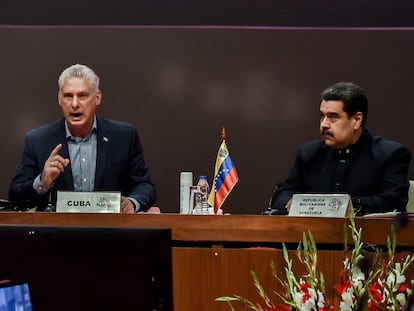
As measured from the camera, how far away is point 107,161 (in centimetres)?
346

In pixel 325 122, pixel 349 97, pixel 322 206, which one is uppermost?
pixel 349 97

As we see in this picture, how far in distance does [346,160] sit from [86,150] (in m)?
1.16

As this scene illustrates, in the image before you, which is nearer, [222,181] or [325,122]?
[222,181]

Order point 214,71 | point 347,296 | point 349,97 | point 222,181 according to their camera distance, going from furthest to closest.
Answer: point 214,71 → point 349,97 → point 222,181 → point 347,296

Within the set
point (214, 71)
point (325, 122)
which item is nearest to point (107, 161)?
point (325, 122)

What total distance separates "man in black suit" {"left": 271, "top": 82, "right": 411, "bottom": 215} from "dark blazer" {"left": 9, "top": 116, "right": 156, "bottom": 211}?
615 mm

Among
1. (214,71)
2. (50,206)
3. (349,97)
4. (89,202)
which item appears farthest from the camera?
(214,71)

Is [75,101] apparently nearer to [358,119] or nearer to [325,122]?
[325,122]

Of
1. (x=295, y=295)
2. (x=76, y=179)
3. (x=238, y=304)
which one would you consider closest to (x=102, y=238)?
(x=295, y=295)

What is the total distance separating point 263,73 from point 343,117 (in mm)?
1131

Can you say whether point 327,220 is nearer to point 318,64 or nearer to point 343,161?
point 343,161

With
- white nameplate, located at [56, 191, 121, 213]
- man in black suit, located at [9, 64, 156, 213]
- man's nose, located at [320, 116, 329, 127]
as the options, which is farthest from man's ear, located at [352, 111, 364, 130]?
white nameplate, located at [56, 191, 121, 213]

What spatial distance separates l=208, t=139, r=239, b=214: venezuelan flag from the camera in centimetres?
312

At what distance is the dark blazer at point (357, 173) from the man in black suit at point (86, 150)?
0.66m
